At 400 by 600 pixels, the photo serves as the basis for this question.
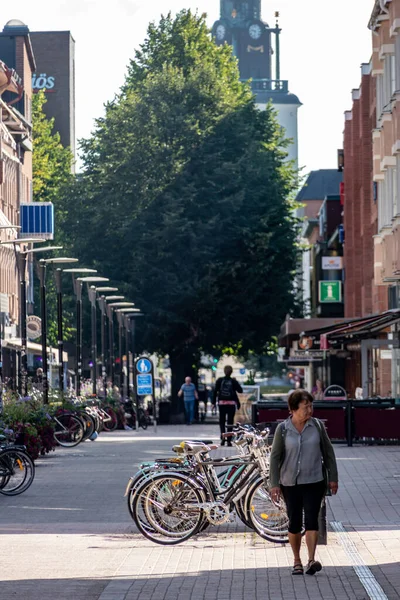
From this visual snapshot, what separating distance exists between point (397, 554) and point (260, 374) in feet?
456

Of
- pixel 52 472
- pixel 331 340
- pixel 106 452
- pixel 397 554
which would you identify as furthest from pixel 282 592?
pixel 331 340

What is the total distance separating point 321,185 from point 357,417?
124 metres

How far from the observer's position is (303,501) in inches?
505

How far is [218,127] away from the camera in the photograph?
60500 mm

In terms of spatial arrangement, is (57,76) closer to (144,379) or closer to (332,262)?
(332,262)

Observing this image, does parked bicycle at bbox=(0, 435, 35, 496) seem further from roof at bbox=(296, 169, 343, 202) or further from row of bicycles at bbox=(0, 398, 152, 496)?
roof at bbox=(296, 169, 343, 202)

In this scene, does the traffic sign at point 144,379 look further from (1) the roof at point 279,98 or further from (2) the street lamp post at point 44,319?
(1) the roof at point 279,98

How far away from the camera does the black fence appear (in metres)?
33.9

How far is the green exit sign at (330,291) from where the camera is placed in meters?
83.1

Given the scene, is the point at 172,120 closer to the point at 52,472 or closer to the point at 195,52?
the point at 195,52

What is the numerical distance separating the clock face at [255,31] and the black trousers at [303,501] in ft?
606

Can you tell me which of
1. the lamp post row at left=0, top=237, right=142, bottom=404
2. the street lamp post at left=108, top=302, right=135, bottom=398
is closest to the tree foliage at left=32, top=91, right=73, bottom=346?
the street lamp post at left=108, top=302, right=135, bottom=398

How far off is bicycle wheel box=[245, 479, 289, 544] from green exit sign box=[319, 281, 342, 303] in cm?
6721

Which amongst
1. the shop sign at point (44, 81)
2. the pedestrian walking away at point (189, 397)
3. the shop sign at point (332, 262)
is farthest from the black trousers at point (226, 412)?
the shop sign at point (44, 81)
